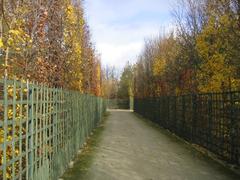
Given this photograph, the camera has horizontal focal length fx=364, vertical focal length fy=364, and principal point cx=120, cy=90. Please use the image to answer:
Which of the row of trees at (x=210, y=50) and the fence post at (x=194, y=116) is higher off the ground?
the row of trees at (x=210, y=50)

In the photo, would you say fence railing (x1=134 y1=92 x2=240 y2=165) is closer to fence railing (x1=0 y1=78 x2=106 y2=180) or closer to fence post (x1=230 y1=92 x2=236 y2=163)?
fence post (x1=230 y1=92 x2=236 y2=163)

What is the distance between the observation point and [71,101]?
982 cm

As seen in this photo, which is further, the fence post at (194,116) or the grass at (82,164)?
the fence post at (194,116)

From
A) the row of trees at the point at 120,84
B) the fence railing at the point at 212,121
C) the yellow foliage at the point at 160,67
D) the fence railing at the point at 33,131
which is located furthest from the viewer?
the row of trees at the point at 120,84

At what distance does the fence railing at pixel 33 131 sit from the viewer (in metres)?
3.97

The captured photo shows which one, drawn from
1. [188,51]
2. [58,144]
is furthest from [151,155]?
[188,51]

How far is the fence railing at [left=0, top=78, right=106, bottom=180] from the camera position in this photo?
3966 millimetres

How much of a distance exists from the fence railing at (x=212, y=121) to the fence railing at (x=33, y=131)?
4142mm

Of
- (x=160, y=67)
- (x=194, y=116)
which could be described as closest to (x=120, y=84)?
(x=160, y=67)

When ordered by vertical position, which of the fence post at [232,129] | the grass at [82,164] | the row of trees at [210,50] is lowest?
the grass at [82,164]

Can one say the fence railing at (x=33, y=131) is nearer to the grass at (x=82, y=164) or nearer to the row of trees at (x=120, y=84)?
the grass at (x=82, y=164)

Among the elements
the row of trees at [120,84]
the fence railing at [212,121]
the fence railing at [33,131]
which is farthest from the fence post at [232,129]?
the row of trees at [120,84]

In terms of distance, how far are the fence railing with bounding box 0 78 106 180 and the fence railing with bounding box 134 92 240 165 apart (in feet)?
13.6

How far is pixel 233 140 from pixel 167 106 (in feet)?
37.7
